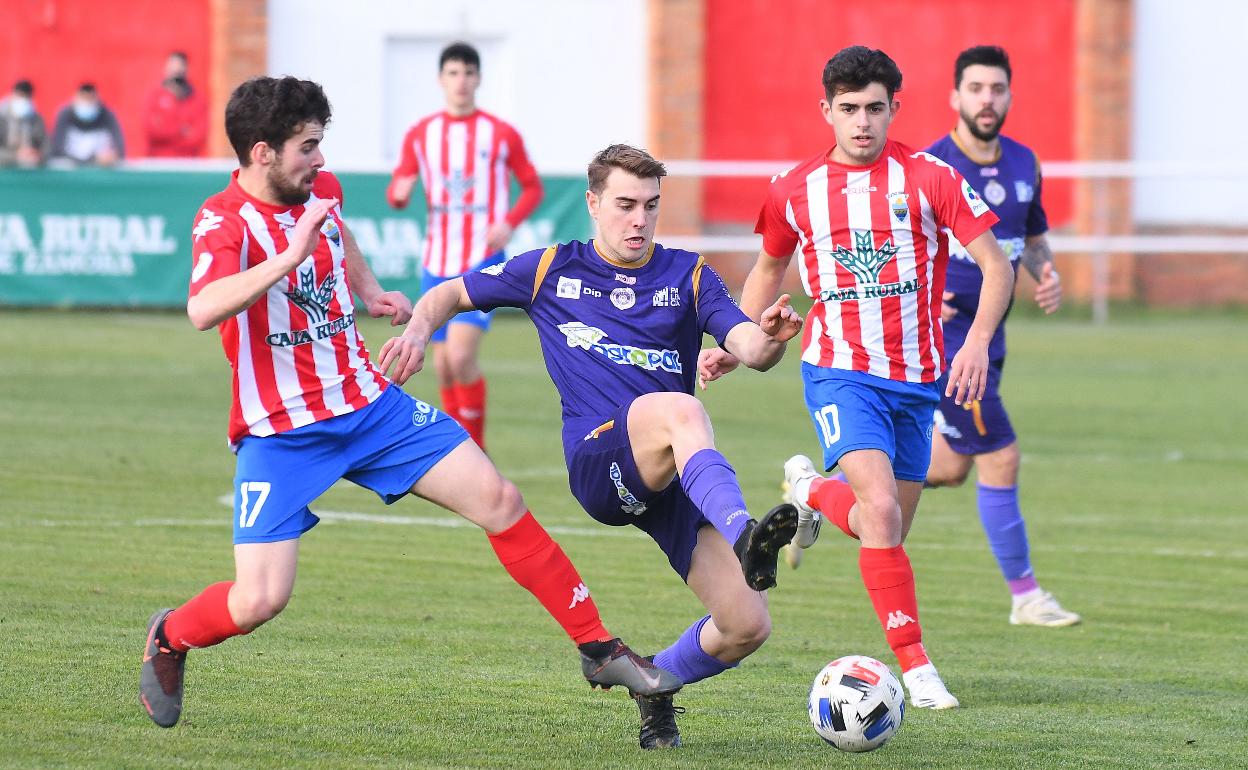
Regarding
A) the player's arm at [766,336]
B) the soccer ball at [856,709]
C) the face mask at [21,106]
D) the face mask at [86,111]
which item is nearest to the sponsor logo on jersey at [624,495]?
the player's arm at [766,336]

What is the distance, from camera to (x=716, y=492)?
199 inches

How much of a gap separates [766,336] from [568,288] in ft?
2.24

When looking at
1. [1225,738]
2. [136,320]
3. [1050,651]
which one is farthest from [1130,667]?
[136,320]

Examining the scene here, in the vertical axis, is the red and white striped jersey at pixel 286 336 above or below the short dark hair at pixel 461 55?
below

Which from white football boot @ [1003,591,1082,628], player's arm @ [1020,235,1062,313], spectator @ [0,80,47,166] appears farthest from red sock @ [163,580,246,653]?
spectator @ [0,80,47,166]

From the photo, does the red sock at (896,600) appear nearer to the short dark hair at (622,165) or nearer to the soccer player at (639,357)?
the soccer player at (639,357)

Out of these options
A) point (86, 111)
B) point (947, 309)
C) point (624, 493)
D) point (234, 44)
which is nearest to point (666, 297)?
point (624, 493)

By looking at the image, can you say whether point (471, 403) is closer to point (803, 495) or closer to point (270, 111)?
point (803, 495)

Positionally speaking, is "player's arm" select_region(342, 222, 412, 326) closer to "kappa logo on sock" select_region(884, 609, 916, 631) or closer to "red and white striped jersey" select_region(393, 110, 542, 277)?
"kappa logo on sock" select_region(884, 609, 916, 631)

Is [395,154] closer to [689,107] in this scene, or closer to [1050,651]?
[689,107]

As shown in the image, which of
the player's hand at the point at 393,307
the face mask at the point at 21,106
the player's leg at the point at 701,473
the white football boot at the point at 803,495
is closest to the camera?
the player's leg at the point at 701,473

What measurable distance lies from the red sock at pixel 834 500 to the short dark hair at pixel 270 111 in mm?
2226

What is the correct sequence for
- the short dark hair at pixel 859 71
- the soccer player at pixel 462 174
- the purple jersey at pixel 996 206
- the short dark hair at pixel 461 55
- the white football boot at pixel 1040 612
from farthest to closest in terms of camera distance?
the soccer player at pixel 462 174
the short dark hair at pixel 461 55
the purple jersey at pixel 996 206
the white football boot at pixel 1040 612
the short dark hair at pixel 859 71

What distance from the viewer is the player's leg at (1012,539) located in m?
7.69
